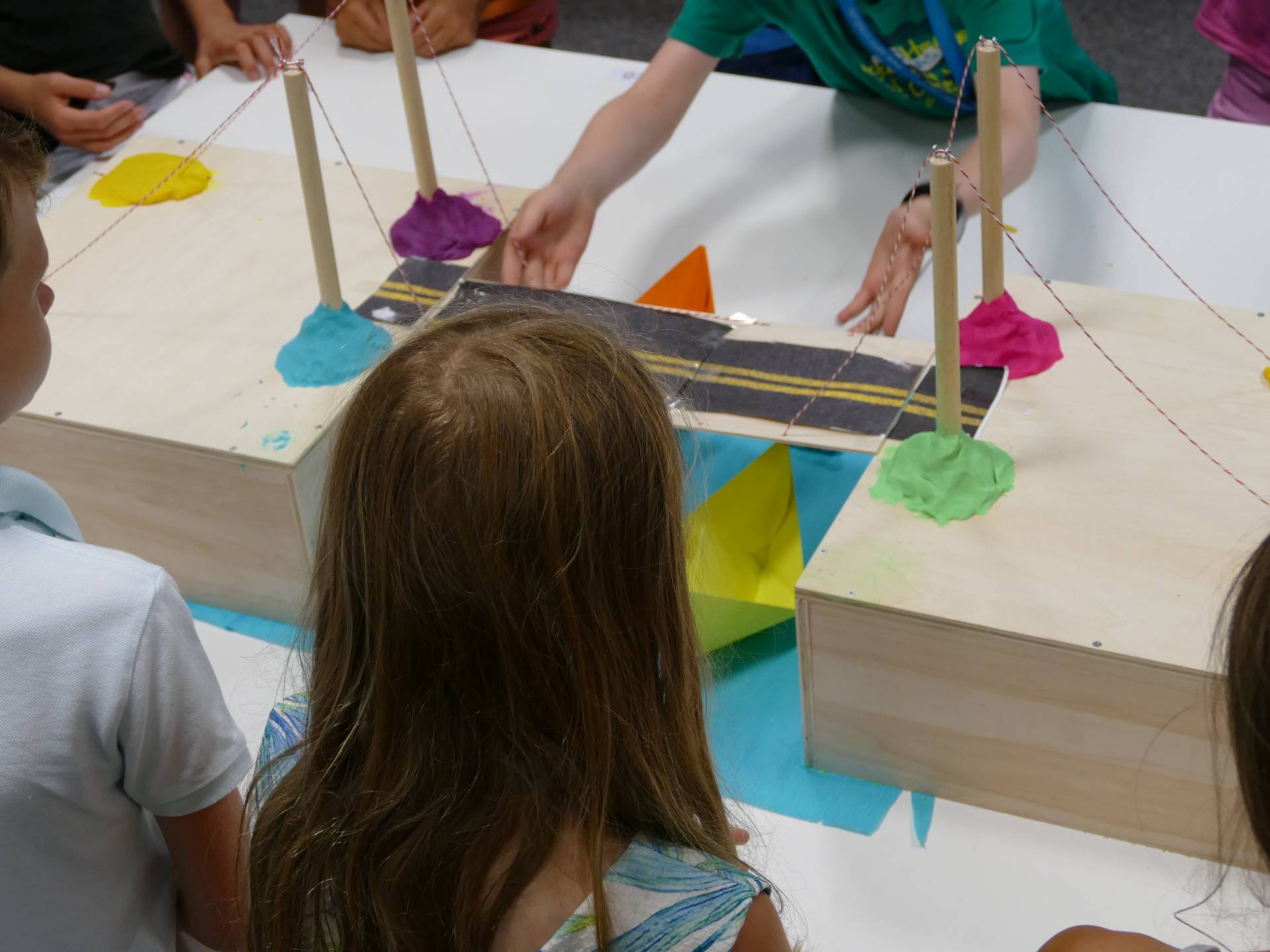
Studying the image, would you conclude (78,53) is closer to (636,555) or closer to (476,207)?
(476,207)

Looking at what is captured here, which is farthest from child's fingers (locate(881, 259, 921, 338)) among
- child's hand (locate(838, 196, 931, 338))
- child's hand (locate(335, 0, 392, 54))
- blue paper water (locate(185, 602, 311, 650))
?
child's hand (locate(335, 0, 392, 54))

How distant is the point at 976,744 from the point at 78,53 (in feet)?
4.69

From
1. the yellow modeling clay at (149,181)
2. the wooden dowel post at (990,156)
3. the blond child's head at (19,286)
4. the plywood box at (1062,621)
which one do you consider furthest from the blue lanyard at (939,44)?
the blond child's head at (19,286)

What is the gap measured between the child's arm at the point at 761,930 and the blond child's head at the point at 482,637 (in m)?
0.04

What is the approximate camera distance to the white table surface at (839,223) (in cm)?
96

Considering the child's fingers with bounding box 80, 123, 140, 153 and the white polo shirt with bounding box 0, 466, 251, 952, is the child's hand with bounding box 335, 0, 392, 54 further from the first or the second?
the white polo shirt with bounding box 0, 466, 251, 952

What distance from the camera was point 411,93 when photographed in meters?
1.30

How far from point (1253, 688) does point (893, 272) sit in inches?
34.6

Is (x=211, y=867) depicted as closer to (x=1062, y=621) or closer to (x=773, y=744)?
(x=773, y=744)

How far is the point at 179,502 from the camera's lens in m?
1.20

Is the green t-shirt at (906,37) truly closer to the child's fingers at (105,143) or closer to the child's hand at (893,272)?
the child's hand at (893,272)

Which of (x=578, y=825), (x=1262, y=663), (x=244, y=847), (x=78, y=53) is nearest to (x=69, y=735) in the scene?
(x=244, y=847)

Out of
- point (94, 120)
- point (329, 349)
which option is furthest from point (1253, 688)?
point (94, 120)

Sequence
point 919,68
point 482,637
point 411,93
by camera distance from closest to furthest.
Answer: point 482,637, point 411,93, point 919,68
